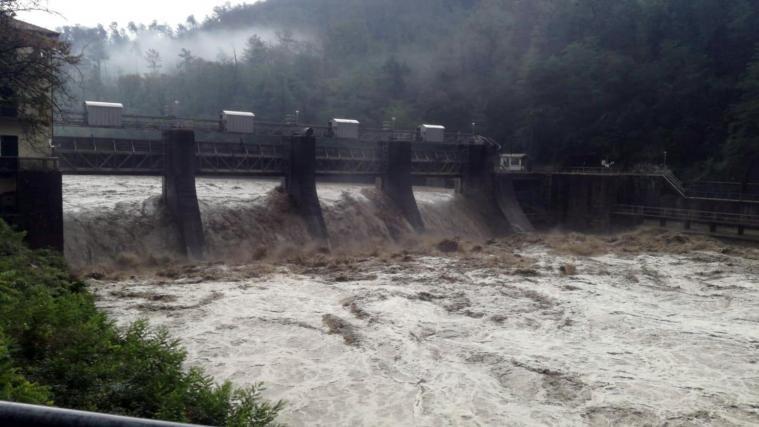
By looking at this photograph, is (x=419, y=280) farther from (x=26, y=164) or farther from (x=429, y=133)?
(x=429, y=133)

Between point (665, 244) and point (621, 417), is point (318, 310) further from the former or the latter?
point (665, 244)

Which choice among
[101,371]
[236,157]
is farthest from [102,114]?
[101,371]

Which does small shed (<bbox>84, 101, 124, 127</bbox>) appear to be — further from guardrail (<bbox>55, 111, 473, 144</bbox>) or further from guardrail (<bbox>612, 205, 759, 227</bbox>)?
guardrail (<bbox>612, 205, 759, 227</bbox>)

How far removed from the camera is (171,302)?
16.7 metres

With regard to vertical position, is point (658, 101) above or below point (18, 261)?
above

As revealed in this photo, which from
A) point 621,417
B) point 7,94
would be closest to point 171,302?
point 7,94

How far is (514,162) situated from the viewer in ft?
154

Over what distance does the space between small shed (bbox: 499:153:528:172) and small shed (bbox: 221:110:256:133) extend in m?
20.9

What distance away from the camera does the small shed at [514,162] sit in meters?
45.4

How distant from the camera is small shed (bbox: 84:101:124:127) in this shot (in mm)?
25797

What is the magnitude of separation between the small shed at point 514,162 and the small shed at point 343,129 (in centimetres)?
1491

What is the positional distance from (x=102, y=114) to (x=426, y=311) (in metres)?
17.1

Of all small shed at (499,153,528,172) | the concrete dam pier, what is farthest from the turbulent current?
small shed at (499,153,528,172)

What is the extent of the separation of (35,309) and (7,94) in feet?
44.5
